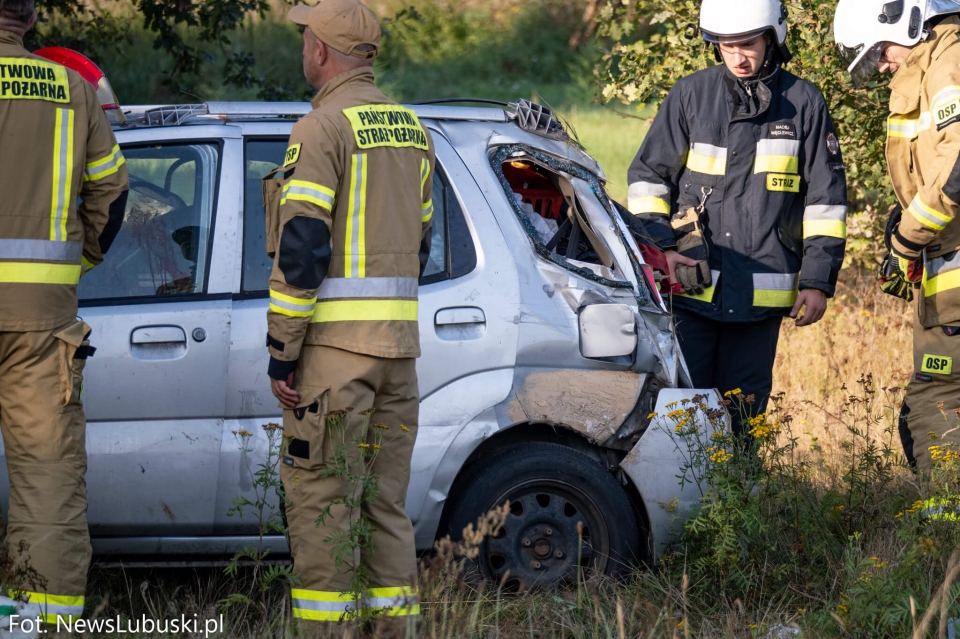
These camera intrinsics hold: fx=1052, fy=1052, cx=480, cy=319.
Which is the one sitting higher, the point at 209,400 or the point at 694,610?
the point at 209,400

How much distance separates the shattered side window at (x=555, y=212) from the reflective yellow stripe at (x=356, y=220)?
29.3 inches

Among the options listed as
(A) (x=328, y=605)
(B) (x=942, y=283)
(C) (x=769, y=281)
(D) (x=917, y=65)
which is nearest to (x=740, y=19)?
(D) (x=917, y=65)

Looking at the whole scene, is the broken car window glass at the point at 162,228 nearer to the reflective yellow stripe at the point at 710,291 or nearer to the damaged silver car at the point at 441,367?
the damaged silver car at the point at 441,367

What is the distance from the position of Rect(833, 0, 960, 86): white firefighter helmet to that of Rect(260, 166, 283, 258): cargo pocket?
7.57 ft

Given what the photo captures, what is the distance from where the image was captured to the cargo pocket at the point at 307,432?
9.82 ft

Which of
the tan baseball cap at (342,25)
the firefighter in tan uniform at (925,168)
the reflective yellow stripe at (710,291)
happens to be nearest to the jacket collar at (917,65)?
the firefighter in tan uniform at (925,168)

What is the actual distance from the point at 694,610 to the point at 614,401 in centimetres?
73

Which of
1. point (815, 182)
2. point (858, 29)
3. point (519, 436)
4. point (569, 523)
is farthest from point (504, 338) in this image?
point (858, 29)

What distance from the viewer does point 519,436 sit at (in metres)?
3.57

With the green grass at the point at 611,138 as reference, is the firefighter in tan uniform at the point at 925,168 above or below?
below

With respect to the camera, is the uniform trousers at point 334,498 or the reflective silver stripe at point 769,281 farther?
the reflective silver stripe at point 769,281

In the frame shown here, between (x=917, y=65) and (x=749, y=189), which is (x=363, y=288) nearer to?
(x=749, y=189)

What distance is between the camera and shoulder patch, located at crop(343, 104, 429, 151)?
3002 mm

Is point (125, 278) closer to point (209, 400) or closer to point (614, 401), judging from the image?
point (209, 400)
